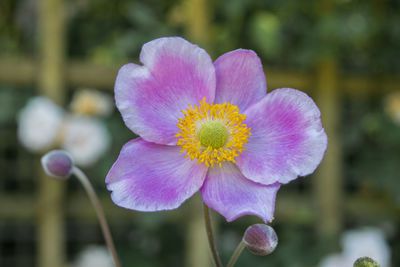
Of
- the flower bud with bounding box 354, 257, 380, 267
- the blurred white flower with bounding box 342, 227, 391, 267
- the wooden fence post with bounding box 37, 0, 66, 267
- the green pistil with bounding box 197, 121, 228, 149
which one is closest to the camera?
the flower bud with bounding box 354, 257, 380, 267

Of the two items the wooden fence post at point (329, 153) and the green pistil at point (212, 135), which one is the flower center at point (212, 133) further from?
the wooden fence post at point (329, 153)

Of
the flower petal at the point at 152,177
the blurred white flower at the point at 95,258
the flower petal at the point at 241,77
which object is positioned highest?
the flower petal at the point at 241,77

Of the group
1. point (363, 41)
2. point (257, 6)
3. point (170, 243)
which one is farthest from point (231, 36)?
point (170, 243)

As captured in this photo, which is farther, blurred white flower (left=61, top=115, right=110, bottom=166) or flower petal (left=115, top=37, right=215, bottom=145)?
blurred white flower (left=61, top=115, right=110, bottom=166)

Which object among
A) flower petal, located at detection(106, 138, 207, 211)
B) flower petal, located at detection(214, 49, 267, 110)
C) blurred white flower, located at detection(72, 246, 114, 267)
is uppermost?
flower petal, located at detection(214, 49, 267, 110)

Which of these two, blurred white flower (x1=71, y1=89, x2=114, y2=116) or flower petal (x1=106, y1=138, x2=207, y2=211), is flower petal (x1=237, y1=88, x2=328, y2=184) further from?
blurred white flower (x1=71, y1=89, x2=114, y2=116)

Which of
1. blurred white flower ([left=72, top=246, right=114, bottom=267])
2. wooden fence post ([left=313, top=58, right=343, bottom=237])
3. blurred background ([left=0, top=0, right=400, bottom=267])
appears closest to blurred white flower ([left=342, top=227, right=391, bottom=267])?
blurred background ([left=0, top=0, right=400, bottom=267])

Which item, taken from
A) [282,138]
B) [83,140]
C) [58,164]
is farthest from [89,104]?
[282,138]

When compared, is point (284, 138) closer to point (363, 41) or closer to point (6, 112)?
point (6, 112)

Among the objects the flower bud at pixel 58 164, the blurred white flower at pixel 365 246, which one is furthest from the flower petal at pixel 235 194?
the blurred white flower at pixel 365 246
